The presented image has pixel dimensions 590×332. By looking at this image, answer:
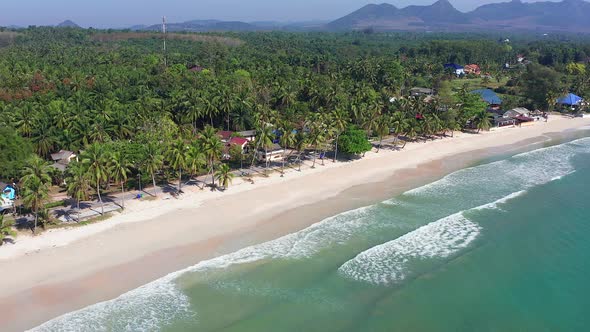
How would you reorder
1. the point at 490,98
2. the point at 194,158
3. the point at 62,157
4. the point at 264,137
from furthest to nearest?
the point at 490,98 → the point at 264,137 → the point at 62,157 → the point at 194,158

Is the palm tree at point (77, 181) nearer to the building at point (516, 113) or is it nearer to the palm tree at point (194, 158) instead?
the palm tree at point (194, 158)

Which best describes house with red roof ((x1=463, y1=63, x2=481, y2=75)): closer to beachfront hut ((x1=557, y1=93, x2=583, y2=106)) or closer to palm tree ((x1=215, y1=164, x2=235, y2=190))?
beachfront hut ((x1=557, y1=93, x2=583, y2=106))

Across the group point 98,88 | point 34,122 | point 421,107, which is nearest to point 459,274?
point 421,107

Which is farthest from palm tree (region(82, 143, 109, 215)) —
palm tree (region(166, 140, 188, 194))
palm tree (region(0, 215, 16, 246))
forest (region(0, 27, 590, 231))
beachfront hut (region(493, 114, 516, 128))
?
beachfront hut (region(493, 114, 516, 128))

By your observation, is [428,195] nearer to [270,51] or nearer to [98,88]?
[98,88]

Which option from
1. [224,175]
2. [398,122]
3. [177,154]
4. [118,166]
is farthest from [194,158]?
[398,122]

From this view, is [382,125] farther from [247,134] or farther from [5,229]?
[5,229]
